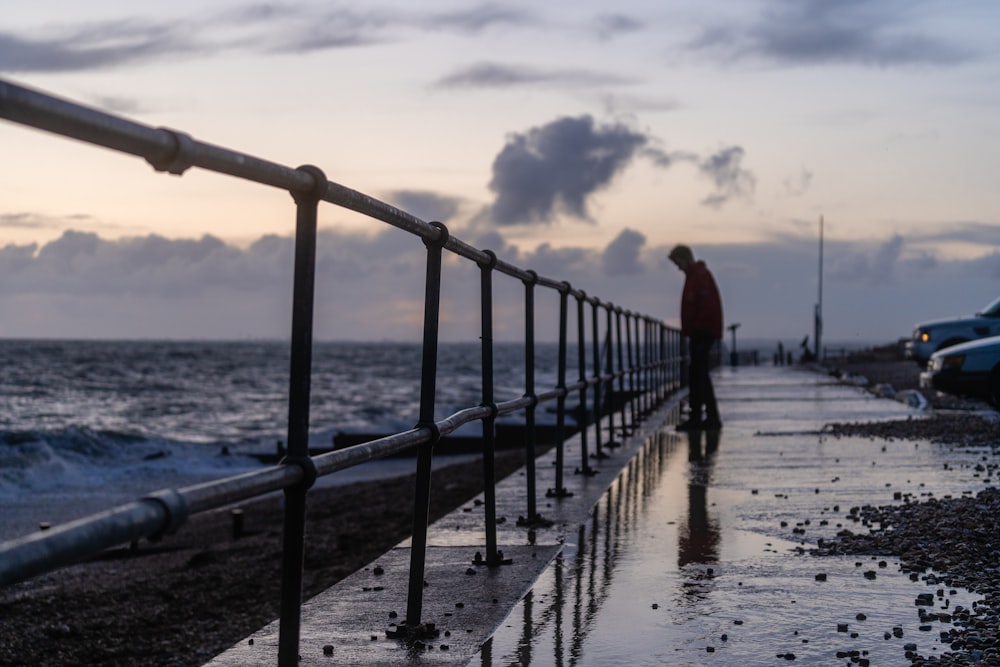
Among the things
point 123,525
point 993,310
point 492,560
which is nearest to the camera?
point 123,525

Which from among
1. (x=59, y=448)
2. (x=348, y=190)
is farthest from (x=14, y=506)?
(x=348, y=190)

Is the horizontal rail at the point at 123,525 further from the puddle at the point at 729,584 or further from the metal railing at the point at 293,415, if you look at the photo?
the puddle at the point at 729,584

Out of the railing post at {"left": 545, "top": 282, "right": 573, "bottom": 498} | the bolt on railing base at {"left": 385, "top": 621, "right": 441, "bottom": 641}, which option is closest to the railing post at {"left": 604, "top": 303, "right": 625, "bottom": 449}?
the railing post at {"left": 545, "top": 282, "right": 573, "bottom": 498}

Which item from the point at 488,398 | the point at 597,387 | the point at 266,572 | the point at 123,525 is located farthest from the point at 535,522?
the point at 266,572

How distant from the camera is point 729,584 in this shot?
15.5 ft

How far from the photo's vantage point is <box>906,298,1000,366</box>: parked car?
21531mm

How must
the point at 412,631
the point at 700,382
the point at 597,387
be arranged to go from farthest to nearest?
the point at 700,382 < the point at 597,387 < the point at 412,631

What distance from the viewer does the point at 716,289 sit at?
12609 mm

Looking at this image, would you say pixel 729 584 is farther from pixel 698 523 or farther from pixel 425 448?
pixel 698 523

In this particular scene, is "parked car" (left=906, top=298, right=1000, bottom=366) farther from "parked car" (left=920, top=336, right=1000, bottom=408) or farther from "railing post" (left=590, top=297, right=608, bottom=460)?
"railing post" (left=590, top=297, right=608, bottom=460)

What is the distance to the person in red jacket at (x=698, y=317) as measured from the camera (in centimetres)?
1248

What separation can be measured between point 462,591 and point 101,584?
9.21 metres

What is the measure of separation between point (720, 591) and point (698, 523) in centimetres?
167

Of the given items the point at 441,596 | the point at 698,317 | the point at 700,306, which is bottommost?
the point at 441,596
